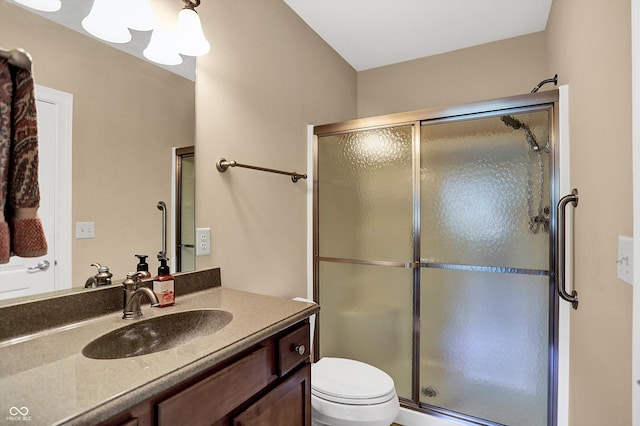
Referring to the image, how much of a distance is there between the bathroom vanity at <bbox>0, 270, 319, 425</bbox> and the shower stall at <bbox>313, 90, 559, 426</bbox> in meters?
1.02

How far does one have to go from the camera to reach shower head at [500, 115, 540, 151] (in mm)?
1727

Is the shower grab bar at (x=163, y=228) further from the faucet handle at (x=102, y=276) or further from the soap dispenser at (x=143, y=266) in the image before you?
the faucet handle at (x=102, y=276)

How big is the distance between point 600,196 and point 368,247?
50.7 inches

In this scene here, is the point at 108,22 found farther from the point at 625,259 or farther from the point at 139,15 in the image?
the point at 625,259

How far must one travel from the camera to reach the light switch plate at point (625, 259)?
2.68 feet

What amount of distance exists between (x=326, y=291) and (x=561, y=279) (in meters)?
1.35

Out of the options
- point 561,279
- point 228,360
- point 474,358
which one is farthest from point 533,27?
point 228,360

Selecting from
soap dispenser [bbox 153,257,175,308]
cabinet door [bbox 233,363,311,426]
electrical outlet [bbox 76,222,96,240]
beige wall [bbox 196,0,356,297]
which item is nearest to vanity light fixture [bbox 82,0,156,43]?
beige wall [bbox 196,0,356,297]

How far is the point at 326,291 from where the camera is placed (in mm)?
2285

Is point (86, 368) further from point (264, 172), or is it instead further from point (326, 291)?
point (326, 291)

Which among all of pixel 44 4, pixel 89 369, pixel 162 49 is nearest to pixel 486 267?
pixel 89 369

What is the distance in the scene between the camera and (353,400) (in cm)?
146

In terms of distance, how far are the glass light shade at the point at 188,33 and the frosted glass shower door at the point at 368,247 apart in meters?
1.09

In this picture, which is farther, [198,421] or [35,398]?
[198,421]
